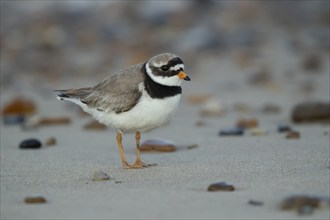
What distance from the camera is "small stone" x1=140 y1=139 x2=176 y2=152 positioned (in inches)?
257

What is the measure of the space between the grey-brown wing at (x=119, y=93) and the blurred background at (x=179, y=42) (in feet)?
15.4

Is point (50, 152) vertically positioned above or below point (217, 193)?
above

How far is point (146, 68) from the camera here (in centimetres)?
573

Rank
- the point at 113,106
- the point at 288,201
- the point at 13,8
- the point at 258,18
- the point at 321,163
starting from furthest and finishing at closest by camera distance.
A: the point at 13,8
the point at 258,18
the point at 113,106
the point at 321,163
the point at 288,201

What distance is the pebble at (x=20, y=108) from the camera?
9352 millimetres

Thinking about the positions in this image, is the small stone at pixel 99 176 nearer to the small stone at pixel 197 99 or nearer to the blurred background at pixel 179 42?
the small stone at pixel 197 99

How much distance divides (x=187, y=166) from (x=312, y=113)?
271 centimetres

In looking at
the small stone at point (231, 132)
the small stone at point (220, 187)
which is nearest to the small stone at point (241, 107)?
the small stone at point (231, 132)

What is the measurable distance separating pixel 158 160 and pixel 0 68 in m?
8.15

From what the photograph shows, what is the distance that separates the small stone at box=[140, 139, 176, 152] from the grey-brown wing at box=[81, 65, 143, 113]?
0.77m

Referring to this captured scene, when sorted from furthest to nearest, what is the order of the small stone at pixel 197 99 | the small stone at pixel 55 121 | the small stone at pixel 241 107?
the small stone at pixel 197 99
the small stone at pixel 241 107
the small stone at pixel 55 121

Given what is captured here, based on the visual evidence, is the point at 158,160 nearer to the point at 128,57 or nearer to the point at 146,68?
the point at 146,68

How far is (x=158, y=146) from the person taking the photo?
21.5 ft

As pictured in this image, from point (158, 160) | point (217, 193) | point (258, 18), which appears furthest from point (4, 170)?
point (258, 18)
